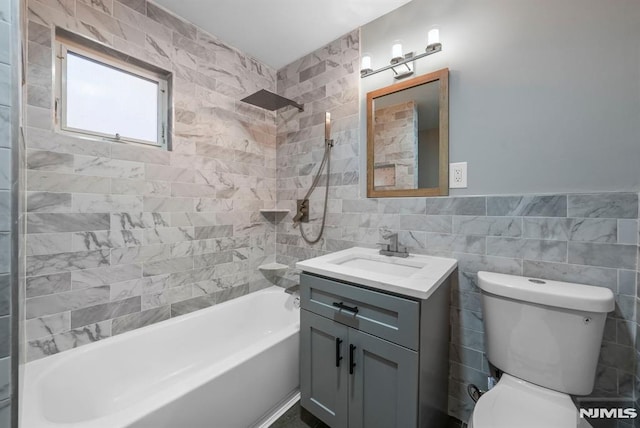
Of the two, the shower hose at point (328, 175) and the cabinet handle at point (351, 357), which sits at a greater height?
the shower hose at point (328, 175)

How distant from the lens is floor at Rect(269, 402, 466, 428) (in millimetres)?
1396

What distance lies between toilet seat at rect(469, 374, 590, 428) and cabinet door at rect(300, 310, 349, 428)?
539 millimetres

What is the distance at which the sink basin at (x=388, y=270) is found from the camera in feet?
3.32

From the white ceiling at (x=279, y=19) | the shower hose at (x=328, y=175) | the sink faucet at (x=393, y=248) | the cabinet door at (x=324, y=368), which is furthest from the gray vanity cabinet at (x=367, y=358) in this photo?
the white ceiling at (x=279, y=19)

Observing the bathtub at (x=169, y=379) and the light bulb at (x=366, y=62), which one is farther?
the light bulb at (x=366, y=62)

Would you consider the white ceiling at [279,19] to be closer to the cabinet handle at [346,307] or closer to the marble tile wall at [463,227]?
the marble tile wall at [463,227]

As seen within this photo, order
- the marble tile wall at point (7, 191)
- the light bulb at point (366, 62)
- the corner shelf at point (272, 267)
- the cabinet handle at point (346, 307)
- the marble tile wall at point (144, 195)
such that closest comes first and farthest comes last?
the marble tile wall at point (7, 191) → the cabinet handle at point (346, 307) → the marble tile wall at point (144, 195) → the light bulb at point (366, 62) → the corner shelf at point (272, 267)

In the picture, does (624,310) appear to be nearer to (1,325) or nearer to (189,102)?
(1,325)

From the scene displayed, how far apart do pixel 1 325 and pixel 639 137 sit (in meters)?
2.17

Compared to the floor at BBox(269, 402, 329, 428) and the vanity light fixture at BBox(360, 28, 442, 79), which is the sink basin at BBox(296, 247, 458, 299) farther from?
the vanity light fixture at BBox(360, 28, 442, 79)

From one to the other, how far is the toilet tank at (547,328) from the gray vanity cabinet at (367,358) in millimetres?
237

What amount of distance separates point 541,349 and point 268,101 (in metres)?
2.24

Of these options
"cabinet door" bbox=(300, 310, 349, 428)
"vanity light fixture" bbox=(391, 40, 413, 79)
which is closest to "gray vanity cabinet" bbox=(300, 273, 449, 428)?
"cabinet door" bbox=(300, 310, 349, 428)

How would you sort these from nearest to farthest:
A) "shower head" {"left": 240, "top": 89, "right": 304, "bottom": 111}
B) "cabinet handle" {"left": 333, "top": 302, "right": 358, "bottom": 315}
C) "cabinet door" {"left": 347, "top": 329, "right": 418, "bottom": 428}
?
"cabinet door" {"left": 347, "top": 329, "right": 418, "bottom": 428}
"cabinet handle" {"left": 333, "top": 302, "right": 358, "bottom": 315}
"shower head" {"left": 240, "top": 89, "right": 304, "bottom": 111}
